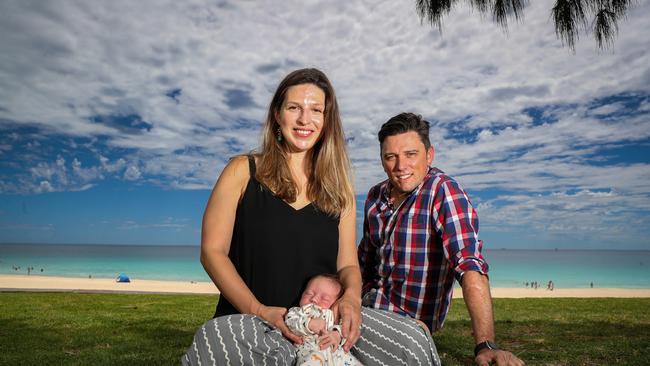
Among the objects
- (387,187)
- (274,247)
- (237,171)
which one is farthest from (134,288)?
(274,247)

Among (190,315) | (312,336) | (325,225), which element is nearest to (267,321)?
(312,336)

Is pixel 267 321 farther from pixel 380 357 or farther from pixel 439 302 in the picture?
pixel 439 302

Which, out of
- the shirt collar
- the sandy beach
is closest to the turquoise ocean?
the sandy beach

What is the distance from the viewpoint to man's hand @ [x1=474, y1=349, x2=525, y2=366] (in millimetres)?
2521

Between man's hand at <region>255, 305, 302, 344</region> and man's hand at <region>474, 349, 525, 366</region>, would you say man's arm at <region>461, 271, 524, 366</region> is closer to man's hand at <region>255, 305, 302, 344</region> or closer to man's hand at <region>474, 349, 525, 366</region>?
man's hand at <region>474, 349, 525, 366</region>

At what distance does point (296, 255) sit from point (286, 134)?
28.4 inches

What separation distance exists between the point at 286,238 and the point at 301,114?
73 cm

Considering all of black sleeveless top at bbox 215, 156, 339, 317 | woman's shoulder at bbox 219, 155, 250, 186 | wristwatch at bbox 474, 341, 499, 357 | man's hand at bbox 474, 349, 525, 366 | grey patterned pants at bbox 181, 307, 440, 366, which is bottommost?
man's hand at bbox 474, 349, 525, 366

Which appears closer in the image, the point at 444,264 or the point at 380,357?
the point at 380,357

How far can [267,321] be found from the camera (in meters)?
2.58

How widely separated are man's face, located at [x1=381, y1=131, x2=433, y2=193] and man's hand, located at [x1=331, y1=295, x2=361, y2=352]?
3.79ft

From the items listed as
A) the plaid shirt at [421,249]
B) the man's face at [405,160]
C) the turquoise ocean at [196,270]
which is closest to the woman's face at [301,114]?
the man's face at [405,160]

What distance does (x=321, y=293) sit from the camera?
286cm

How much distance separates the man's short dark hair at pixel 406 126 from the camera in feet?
12.5
